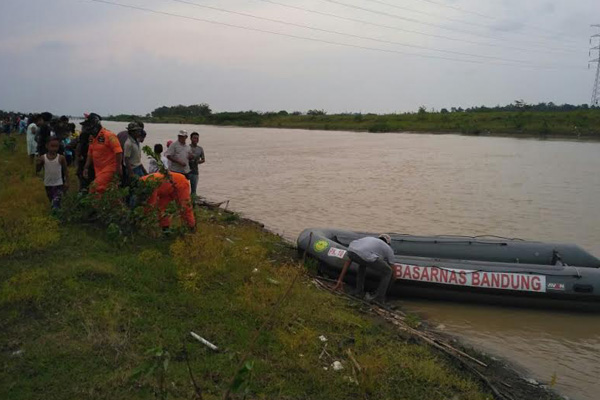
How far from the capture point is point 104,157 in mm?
6922

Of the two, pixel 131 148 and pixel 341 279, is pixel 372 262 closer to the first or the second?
pixel 341 279

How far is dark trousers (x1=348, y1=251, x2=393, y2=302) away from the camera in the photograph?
689 cm

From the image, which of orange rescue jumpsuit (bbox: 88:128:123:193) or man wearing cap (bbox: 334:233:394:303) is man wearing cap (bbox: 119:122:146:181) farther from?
man wearing cap (bbox: 334:233:394:303)

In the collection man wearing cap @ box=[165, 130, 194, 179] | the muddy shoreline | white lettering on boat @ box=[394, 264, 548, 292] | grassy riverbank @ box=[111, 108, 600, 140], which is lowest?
the muddy shoreline

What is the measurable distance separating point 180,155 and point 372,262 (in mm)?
3863

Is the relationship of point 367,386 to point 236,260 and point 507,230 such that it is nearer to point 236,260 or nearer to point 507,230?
point 236,260

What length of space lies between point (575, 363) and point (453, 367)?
2023 millimetres

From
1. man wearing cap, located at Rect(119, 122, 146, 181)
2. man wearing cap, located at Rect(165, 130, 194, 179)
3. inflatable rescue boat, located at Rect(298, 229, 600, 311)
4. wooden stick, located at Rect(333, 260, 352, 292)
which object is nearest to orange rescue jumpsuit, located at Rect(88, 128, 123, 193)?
man wearing cap, located at Rect(119, 122, 146, 181)

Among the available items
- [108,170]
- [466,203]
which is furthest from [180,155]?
[466,203]

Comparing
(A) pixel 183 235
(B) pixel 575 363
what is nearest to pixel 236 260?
(A) pixel 183 235

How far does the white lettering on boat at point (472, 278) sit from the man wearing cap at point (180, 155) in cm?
397

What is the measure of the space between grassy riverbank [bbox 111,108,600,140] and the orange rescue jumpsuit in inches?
1538

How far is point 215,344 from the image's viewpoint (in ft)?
14.8

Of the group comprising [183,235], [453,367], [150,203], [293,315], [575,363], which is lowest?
→ [575,363]
